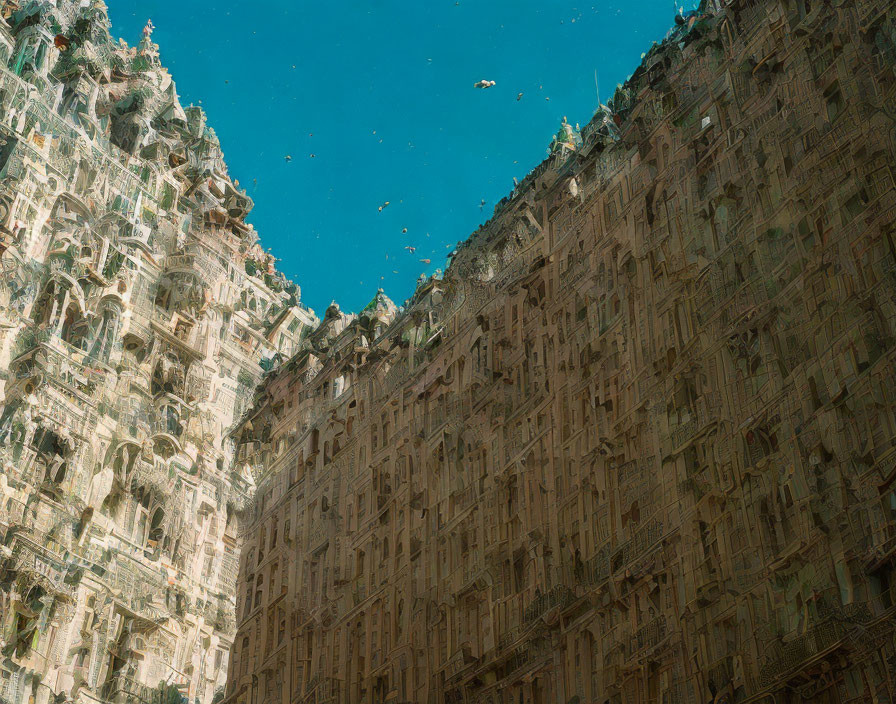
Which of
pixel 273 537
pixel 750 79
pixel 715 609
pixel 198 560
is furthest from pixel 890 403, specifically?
pixel 198 560

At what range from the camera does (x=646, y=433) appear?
19.6 meters

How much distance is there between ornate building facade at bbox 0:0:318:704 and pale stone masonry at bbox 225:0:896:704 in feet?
6.55

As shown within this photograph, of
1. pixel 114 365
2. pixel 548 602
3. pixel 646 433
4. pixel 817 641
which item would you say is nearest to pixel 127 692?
pixel 114 365

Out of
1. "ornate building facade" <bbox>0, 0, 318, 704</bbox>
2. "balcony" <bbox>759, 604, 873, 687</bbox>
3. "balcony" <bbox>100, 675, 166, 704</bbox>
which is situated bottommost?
"balcony" <bbox>759, 604, 873, 687</bbox>

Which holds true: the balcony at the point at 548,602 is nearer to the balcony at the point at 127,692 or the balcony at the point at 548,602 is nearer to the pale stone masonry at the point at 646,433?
the pale stone masonry at the point at 646,433

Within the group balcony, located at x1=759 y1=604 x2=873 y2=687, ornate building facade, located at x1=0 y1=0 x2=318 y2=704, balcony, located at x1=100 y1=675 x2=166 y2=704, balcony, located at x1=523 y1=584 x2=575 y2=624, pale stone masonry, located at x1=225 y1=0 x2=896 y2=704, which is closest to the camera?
balcony, located at x1=759 y1=604 x2=873 y2=687

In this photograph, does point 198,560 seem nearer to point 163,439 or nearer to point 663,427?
point 163,439

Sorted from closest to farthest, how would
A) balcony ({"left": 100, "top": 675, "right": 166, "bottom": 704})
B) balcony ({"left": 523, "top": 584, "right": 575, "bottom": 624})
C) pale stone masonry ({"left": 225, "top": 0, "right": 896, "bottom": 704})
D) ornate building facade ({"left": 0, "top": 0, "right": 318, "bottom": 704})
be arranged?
pale stone masonry ({"left": 225, "top": 0, "right": 896, "bottom": 704}), balcony ({"left": 523, "top": 584, "right": 575, "bottom": 624}), balcony ({"left": 100, "top": 675, "right": 166, "bottom": 704}), ornate building facade ({"left": 0, "top": 0, "right": 318, "bottom": 704})

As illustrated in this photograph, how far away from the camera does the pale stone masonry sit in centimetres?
1600

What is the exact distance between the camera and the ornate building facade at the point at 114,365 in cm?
2656

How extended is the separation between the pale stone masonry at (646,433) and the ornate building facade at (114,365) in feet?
6.55

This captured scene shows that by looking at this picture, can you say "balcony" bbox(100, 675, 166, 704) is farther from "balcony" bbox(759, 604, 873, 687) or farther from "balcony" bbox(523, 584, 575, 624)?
"balcony" bbox(759, 604, 873, 687)

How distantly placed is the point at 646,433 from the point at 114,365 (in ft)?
49.5

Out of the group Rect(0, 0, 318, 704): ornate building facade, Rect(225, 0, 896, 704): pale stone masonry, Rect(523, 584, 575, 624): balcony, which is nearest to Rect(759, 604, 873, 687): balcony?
Rect(225, 0, 896, 704): pale stone masonry
